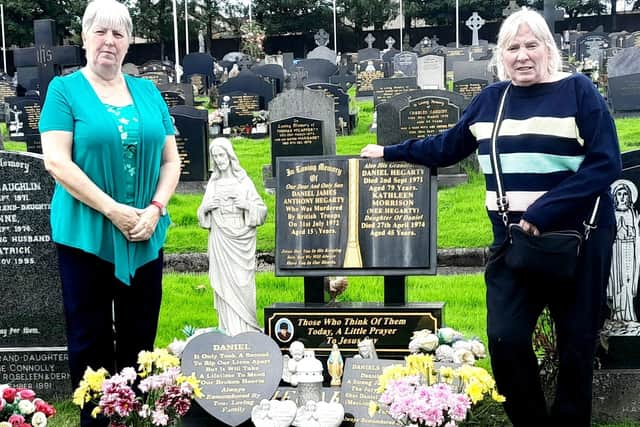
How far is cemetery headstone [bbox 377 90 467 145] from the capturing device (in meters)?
11.6

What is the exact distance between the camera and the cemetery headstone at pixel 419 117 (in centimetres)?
1156

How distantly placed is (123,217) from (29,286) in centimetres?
186

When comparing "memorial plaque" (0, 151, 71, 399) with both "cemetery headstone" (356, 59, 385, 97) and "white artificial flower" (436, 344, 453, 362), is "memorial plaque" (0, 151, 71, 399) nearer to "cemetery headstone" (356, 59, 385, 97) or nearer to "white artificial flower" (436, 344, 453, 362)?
"white artificial flower" (436, 344, 453, 362)

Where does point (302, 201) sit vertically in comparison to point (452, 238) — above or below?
above

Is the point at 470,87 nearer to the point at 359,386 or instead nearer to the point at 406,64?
the point at 406,64

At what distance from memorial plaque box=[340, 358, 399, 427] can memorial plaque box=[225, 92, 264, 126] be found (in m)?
12.1

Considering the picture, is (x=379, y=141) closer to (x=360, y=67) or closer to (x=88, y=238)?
(x=88, y=238)

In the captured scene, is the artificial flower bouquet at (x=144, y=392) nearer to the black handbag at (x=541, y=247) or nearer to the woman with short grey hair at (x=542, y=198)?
the woman with short grey hair at (x=542, y=198)

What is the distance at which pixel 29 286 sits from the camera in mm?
5832

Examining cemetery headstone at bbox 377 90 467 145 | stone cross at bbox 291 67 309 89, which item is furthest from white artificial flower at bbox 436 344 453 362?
stone cross at bbox 291 67 309 89

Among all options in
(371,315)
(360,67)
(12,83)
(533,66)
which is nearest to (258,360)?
(371,315)

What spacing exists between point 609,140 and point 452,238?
193 inches

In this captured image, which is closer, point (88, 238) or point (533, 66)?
point (533, 66)

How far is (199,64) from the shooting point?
27.7 m
